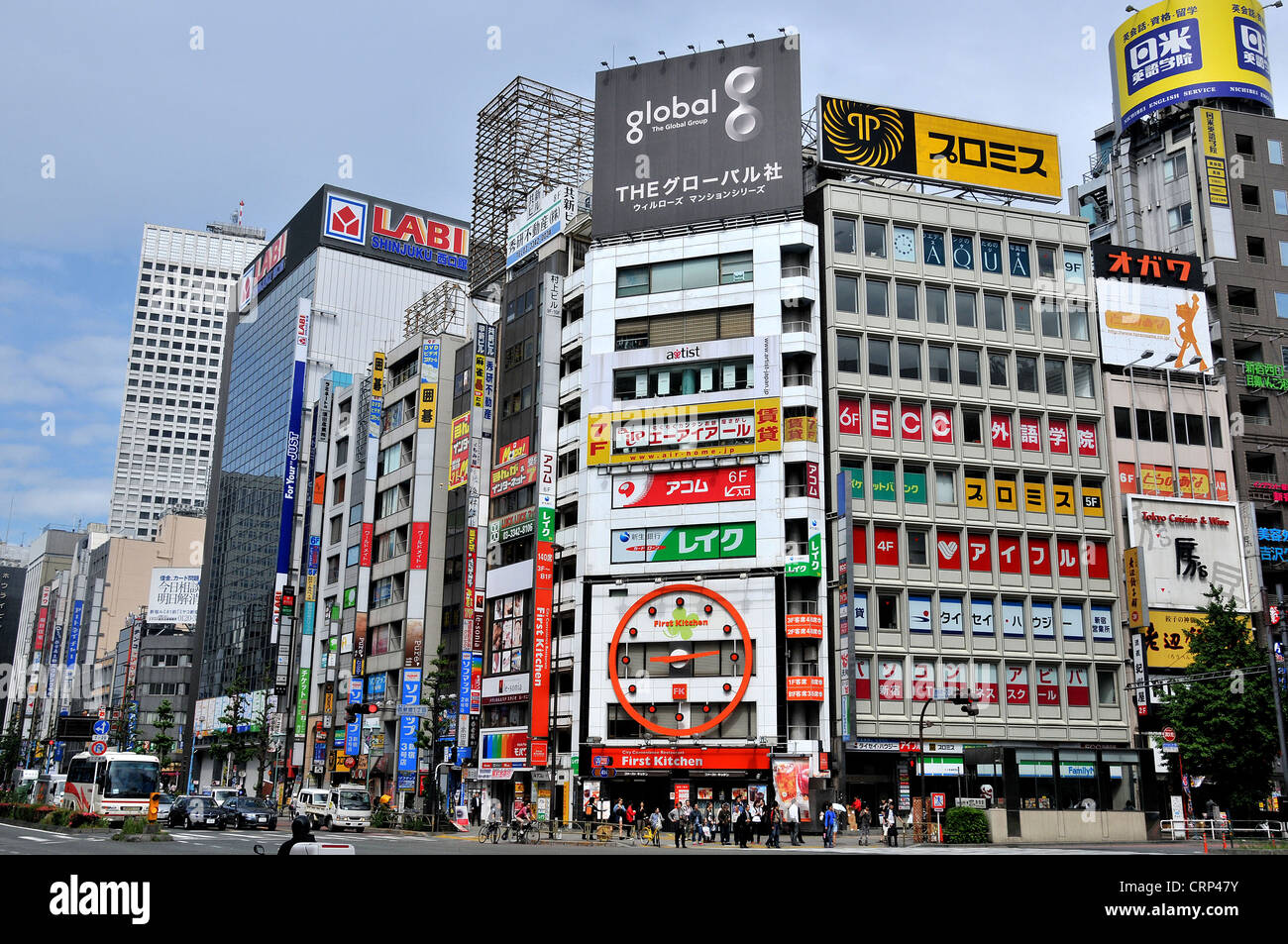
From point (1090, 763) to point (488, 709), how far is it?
125ft

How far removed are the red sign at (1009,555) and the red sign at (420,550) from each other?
142 ft

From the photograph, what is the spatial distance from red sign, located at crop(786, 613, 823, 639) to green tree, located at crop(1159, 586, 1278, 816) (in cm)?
1847

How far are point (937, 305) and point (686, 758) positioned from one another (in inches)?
1264

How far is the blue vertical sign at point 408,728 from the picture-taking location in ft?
264

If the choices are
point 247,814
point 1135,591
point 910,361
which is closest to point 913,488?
point 910,361

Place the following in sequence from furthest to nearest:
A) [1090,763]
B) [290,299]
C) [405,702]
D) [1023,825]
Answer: [290,299]
[405,702]
[1090,763]
[1023,825]

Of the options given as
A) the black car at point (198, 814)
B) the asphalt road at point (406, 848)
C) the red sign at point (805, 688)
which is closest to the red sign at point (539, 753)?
the red sign at point (805, 688)

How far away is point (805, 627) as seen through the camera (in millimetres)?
61562

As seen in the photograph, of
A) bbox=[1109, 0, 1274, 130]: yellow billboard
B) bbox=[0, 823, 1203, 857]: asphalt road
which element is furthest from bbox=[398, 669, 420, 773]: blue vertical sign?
bbox=[1109, 0, 1274, 130]: yellow billboard

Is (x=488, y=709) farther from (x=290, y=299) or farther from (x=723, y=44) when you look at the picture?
(x=290, y=299)

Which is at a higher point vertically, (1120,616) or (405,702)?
(1120,616)

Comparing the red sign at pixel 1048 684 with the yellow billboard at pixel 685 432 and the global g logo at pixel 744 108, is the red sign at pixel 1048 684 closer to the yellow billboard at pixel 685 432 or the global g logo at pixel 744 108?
the yellow billboard at pixel 685 432

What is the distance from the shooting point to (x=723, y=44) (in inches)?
2815
